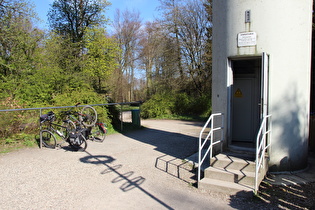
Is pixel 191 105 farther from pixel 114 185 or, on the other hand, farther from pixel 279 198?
pixel 279 198

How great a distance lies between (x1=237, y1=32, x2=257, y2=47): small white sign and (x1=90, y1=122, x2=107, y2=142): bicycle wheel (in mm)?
5431

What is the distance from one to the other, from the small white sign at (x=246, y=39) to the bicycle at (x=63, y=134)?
4827 mm

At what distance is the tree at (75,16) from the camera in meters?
21.6

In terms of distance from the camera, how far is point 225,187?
4.50 meters

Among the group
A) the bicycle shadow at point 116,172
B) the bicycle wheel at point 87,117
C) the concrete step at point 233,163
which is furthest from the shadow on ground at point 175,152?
the bicycle wheel at point 87,117

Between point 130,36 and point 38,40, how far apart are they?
25.1m

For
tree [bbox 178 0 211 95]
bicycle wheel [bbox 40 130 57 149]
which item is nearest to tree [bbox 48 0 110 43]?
tree [bbox 178 0 211 95]

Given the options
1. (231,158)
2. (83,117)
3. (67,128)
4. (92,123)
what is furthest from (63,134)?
(231,158)

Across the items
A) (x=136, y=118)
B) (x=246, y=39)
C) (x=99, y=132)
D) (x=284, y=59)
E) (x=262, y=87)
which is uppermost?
(x=246, y=39)

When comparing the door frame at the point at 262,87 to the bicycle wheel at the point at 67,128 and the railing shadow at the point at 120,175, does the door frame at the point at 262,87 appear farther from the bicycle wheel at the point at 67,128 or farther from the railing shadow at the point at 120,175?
the bicycle wheel at the point at 67,128

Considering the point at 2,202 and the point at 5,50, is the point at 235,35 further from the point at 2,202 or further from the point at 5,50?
the point at 5,50

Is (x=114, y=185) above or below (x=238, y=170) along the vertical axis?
below

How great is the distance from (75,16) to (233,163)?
817 inches

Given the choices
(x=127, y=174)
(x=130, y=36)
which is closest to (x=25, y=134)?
(x=127, y=174)
